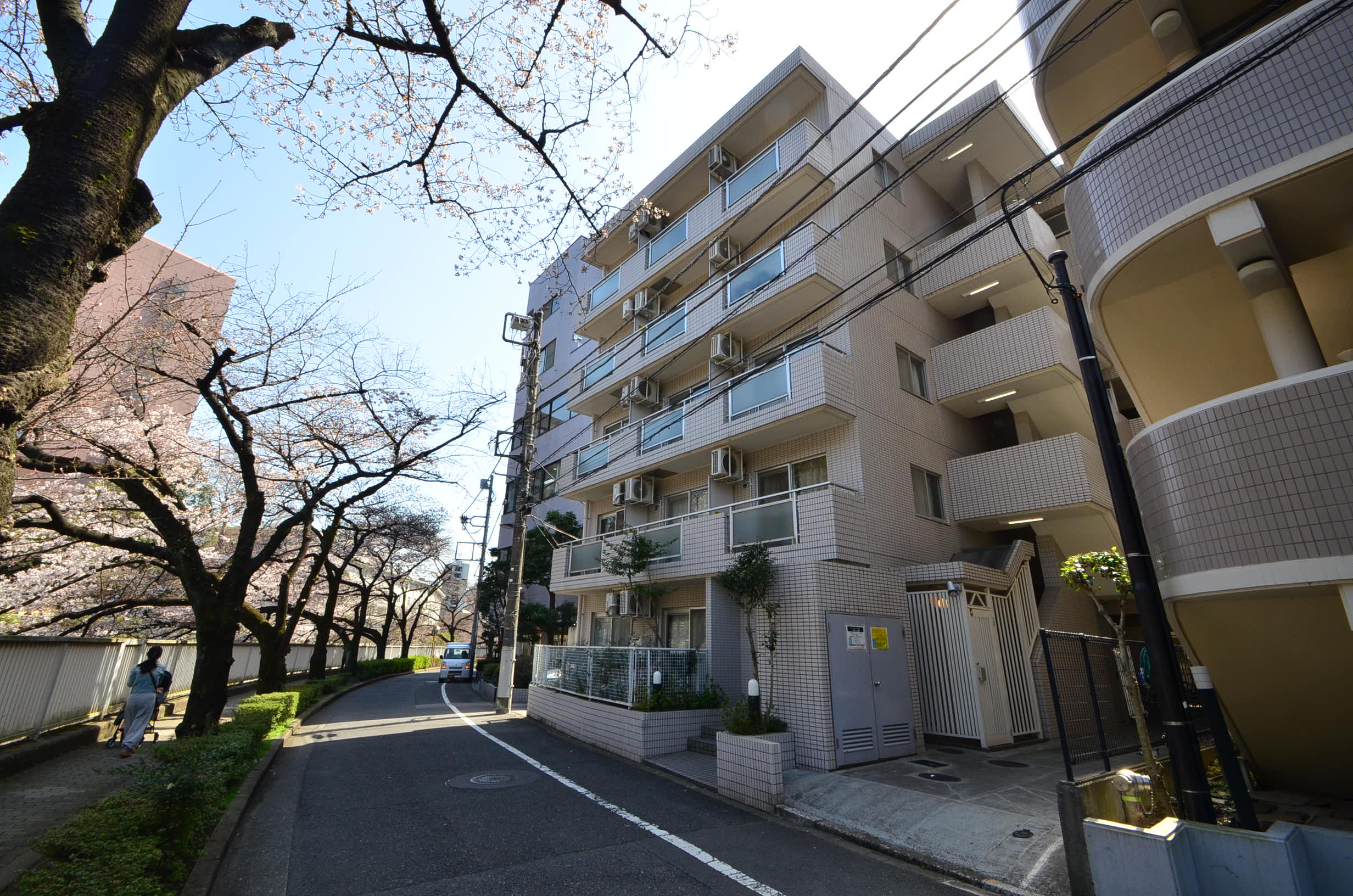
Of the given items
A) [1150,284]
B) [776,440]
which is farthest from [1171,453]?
[776,440]

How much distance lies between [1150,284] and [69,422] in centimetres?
1674

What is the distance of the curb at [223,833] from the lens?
455 centimetres

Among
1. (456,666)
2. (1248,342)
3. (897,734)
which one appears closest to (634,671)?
(897,734)

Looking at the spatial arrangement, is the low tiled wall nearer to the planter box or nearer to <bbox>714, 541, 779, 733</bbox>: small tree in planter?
<bbox>714, 541, 779, 733</bbox>: small tree in planter

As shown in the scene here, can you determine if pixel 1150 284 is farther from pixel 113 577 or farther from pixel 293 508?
pixel 113 577

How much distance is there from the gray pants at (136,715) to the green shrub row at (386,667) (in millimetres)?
19755

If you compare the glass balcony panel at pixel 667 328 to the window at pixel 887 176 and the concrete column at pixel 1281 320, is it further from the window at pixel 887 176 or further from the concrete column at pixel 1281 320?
the concrete column at pixel 1281 320

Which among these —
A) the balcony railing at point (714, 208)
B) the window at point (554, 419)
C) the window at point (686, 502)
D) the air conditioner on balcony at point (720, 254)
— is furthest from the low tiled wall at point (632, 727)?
the window at point (554, 419)

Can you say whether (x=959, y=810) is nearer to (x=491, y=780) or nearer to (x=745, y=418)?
(x=491, y=780)

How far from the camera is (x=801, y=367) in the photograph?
462 inches

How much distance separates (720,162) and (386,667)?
106 ft

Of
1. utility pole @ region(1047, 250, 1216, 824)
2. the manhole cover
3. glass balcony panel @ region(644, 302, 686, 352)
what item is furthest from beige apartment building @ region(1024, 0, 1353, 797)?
glass balcony panel @ region(644, 302, 686, 352)

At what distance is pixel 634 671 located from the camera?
1065 cm

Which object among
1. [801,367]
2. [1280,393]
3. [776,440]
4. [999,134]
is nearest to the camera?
[1280,393]
